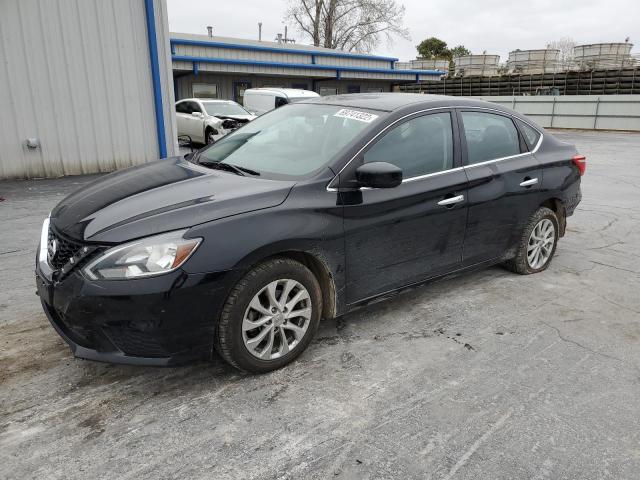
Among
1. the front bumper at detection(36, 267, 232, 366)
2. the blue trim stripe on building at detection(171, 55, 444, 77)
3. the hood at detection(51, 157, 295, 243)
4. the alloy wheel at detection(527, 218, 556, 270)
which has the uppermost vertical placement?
the blue trim stripe on building at detection(171, 55, 444, 77)

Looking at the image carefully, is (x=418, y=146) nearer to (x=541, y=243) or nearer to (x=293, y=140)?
(x=293, y=140)

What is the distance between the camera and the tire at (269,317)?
8.86 ft

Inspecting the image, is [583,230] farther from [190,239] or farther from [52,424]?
[52,424]

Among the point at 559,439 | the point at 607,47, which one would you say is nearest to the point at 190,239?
the point at 559,439

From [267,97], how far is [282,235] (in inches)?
615

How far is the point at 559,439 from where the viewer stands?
2424 millimetres

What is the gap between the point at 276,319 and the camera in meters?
2.88

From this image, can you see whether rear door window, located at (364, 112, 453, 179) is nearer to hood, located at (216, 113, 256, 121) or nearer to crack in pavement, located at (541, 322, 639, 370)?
crack in pavement, located at (541, 322, 639, 370)

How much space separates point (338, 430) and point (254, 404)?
477mm

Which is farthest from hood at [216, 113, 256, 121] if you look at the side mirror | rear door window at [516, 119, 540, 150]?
the side mirror

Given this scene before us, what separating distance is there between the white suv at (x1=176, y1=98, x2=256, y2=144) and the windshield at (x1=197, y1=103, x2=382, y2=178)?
11100 mm

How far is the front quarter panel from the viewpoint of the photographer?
259 centimetres

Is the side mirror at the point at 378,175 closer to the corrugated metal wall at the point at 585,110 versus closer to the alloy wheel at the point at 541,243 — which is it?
the alloy wheel at the point at 541,243

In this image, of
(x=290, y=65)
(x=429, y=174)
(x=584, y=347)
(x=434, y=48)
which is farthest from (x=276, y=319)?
(x=434, y=48)
